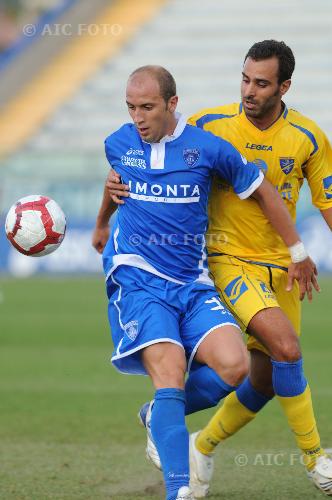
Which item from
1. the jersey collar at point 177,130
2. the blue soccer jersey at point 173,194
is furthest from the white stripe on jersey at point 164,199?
the jersey collar at point 177,130

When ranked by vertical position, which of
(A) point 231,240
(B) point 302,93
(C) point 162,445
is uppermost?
(B) point 302,93

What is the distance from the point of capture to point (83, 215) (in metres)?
19.5

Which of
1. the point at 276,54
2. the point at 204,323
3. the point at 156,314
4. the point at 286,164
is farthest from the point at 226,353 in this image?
the point at 276,54

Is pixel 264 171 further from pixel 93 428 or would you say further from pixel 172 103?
pixel 93 428

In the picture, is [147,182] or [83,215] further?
[83,215]

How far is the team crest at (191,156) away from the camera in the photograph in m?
5.24

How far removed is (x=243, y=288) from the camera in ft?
17.7

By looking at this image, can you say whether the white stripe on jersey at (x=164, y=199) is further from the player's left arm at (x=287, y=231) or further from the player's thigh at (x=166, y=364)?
the player's thigh at (x=166, y=364)

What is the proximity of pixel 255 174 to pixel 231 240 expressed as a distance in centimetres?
48

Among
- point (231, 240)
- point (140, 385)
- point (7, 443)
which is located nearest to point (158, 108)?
point (231, 240)

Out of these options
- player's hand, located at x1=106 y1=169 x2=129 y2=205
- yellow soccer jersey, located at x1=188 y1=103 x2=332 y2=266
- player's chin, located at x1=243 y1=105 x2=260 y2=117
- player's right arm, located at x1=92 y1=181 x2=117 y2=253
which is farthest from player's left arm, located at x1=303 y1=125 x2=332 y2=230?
player's right arm, located at x1=92 y1=181 x2=117 y2=253

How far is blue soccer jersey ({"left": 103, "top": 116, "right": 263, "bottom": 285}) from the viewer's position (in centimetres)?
522

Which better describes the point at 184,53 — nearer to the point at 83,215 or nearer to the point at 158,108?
the point at 83,215

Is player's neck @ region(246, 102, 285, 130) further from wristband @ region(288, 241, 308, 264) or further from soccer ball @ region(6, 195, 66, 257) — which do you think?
soccer ball @ region(6, 195, 66, 257)
